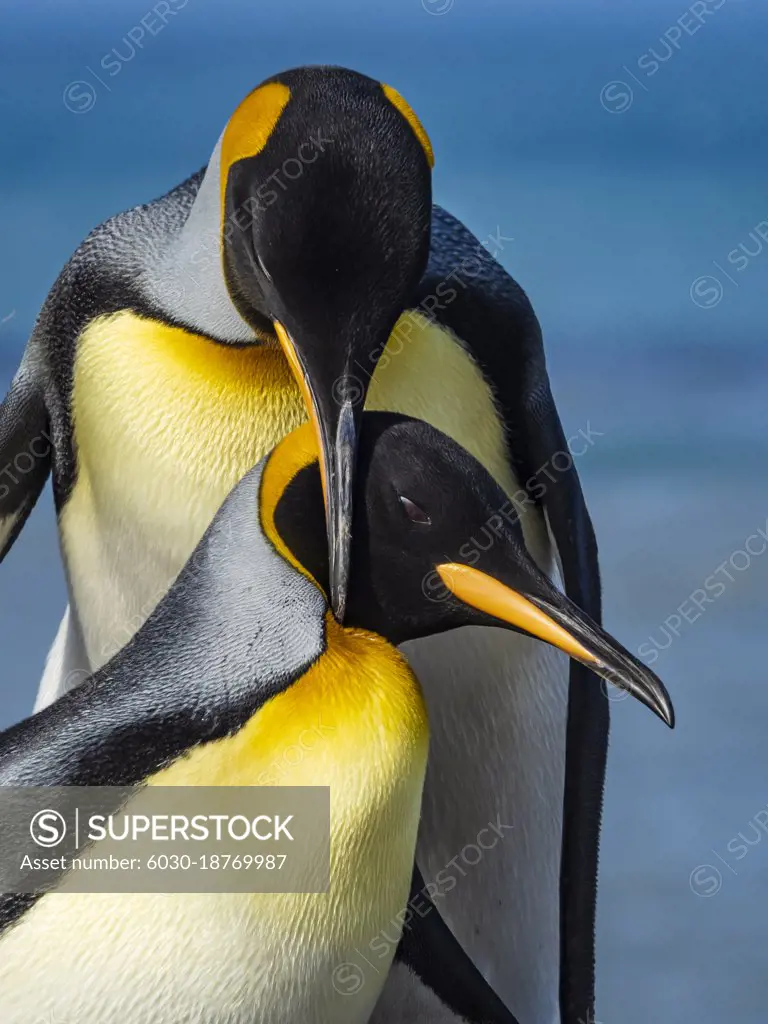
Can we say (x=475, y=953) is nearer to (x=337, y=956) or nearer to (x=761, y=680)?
(x=337, y=956)

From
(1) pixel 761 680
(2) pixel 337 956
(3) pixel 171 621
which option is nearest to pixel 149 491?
(3) pixel 171 621

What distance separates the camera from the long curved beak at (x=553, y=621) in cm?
162

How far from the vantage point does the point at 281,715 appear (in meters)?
1.61

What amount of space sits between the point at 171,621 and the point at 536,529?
2.38 ft

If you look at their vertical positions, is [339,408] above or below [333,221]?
below

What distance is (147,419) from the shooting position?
2.05 m

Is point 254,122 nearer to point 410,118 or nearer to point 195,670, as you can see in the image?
point 410,118

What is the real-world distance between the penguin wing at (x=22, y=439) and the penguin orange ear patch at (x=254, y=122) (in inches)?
20.5

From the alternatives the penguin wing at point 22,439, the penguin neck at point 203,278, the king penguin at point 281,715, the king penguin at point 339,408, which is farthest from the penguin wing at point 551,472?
the penguin wing at point 22,439

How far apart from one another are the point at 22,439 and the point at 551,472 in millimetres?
727

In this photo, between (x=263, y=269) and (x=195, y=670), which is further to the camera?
(x=263, y=269)

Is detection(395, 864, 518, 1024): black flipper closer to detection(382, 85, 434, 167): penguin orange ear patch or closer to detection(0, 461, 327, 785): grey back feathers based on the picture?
detection(0, 461, 327, 785): grey back feathers

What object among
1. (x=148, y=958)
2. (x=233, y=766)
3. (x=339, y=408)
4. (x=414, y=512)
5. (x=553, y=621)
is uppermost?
(x=339, y=408)

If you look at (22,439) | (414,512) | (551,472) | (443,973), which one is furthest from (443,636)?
(22,439)
